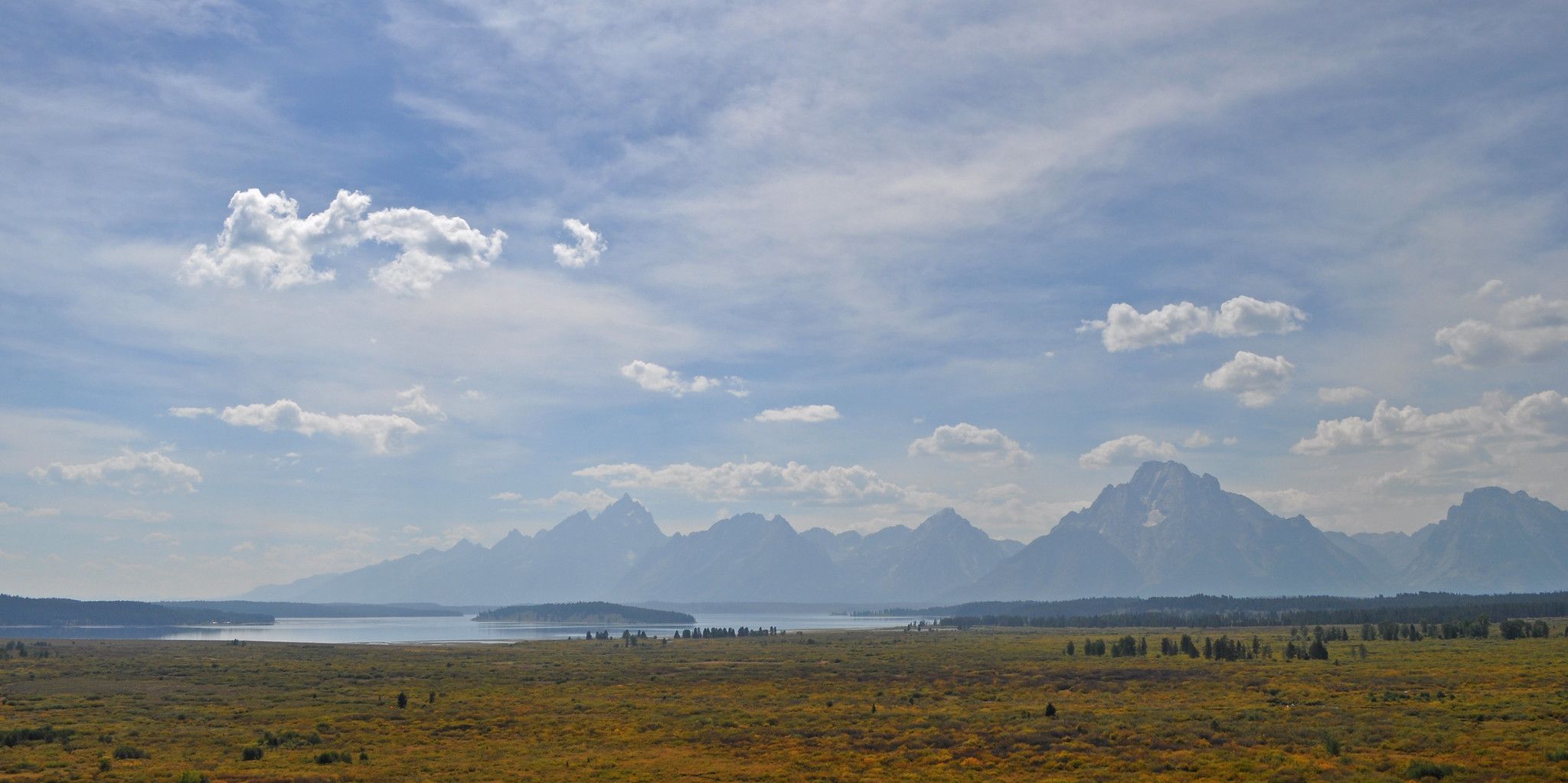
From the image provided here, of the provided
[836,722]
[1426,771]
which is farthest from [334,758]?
[1426,771]

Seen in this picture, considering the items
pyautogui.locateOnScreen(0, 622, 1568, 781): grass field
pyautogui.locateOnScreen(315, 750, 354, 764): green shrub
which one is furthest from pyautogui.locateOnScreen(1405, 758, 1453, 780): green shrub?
pyautogui.locateOnScreen(315, 750, 354, 764): green shrub

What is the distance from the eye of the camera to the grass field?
171ft

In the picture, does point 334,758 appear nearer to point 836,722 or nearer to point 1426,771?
point 836,722

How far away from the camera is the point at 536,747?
63.6 meters

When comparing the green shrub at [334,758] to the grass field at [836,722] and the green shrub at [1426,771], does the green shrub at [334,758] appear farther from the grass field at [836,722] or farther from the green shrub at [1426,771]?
the green shrub at [1426,771]

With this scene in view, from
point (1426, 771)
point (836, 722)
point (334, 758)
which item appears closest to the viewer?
point (1426, 771)

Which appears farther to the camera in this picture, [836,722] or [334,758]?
[836,722]

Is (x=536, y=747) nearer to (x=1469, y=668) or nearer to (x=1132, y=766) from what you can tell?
(x=1132, y=766)

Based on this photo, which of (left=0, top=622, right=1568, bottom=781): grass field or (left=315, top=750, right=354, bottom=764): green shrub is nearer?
(left=0, top=622, right=1568, bottom=781): grass field

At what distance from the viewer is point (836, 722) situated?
71.8 meters

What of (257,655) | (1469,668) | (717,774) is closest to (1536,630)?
(1469,668)

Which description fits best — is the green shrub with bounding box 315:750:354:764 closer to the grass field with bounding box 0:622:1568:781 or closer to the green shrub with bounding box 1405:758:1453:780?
the grass field with bounding box 0:622:1568:781

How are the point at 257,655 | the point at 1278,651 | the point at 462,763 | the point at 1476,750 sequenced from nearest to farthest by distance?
1. the point at 1476,750
2. the point at 462,763
3. the point at 1278,651
4. the point at 257,655

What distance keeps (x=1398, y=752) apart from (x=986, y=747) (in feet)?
67.4
